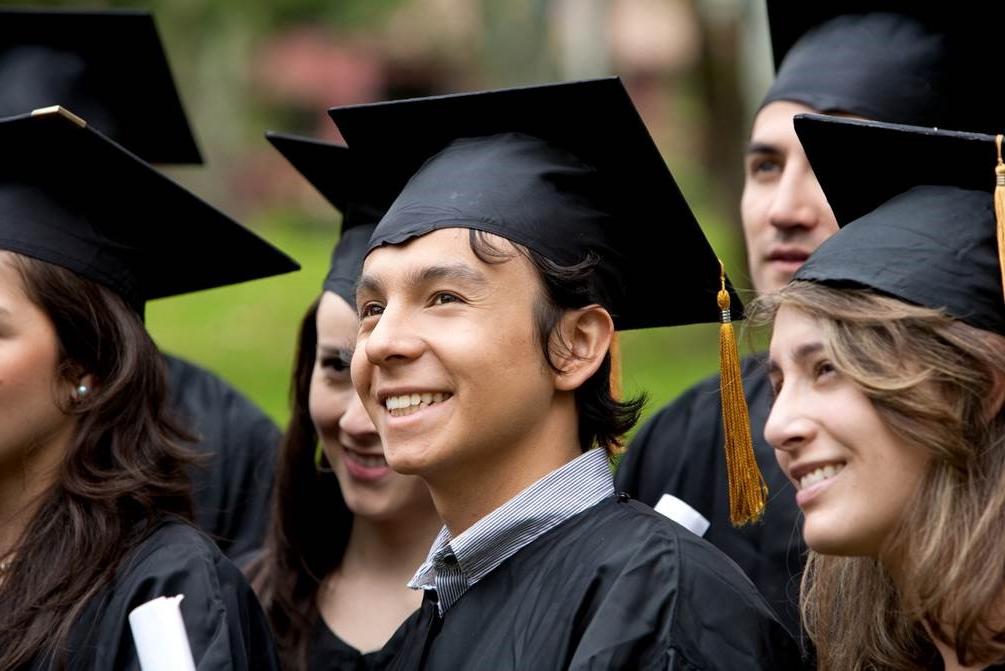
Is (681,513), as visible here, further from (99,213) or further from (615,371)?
(99,213)

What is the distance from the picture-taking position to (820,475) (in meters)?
2.92

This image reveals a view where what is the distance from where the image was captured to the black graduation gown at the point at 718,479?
13.5 ft

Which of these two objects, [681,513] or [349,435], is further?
[349,435]

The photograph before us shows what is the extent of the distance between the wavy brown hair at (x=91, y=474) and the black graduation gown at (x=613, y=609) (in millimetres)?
825

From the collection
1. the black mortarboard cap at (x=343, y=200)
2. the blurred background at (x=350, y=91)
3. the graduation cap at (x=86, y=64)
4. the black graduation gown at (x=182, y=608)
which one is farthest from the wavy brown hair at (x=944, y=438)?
the blurred background at (x=350, y=91)

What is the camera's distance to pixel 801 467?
2.93m

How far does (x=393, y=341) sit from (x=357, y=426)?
102 cm

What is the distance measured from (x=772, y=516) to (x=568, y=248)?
1195 millimetres

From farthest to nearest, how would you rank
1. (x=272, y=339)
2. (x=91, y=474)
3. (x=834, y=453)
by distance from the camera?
(x=272, y=339), (x=91, y=474), (x=834, y=453)

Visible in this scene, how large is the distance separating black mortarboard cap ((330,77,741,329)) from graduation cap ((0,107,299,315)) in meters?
0.57

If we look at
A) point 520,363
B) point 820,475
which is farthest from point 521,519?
point 820,475

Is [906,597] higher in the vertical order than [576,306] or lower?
lower

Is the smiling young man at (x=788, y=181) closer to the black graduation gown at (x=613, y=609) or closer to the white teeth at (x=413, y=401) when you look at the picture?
the black graduation gown at (x=613, y=609)

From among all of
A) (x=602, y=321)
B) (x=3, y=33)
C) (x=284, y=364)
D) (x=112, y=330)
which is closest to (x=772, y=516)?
(x=602, y=321)
